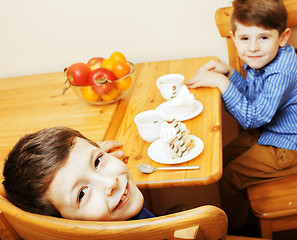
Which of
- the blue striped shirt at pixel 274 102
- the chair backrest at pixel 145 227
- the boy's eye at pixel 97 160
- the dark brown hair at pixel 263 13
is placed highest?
the dark brown hair at pixel 263 13

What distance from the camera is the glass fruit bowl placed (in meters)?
1.34

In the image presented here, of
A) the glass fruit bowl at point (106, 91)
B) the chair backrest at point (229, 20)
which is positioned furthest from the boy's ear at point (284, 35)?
the glass fruit bowl at point (106, 91)

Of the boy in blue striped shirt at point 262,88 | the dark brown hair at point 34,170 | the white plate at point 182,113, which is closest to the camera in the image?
the dark brown hair at point 34,170

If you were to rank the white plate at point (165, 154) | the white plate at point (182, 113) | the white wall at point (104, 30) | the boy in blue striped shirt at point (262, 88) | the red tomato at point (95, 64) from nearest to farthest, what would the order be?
the white plate at point (165, 154) < the white plate at point (182, 113) < the boy in blue striped shirt at point (262, 88) < the red tomato at point (95, 64) < the white wall at point (104, 30)

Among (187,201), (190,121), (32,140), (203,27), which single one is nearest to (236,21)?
(203,27)

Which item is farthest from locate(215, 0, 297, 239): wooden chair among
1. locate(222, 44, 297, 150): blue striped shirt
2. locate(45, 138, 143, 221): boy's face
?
locate(45, 138, 143, 221): boy's face

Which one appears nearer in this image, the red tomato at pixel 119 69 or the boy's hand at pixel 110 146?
the boy's hand at pixel 110 146

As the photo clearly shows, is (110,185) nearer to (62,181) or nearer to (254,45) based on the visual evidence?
(62,181)

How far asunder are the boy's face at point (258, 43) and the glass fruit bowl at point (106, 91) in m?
0.42

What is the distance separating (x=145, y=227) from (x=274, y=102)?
0.85m

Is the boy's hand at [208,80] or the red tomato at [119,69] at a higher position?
the red tomato at [119,69]

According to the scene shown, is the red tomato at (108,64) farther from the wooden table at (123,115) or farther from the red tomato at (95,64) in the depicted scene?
the wooden table at (123,115)

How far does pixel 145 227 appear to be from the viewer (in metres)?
0.62

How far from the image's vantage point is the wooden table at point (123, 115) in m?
0.98
